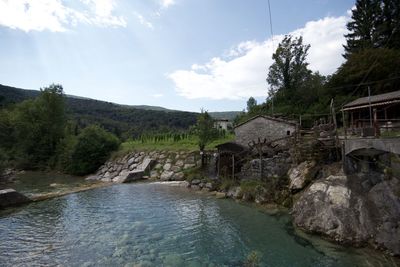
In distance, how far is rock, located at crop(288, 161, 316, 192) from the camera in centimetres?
1602

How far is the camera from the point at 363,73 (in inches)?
1304

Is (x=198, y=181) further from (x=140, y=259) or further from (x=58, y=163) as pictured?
(x=58, y=163)

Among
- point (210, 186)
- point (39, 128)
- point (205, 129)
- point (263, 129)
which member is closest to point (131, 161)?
point (205, 129)

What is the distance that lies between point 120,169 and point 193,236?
22871 millimetres

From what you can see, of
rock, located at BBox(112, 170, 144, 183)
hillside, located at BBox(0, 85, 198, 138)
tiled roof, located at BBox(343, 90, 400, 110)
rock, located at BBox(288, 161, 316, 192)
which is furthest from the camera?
hillside, located at BBox(0, 85, 198, 138)

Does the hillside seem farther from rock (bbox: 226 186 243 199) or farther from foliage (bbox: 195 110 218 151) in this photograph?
rock (bbox: 226 186 243 199)

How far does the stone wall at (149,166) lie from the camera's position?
28.3 m

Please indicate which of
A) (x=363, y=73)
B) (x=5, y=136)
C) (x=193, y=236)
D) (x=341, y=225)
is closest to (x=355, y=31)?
(x=363, y=73)

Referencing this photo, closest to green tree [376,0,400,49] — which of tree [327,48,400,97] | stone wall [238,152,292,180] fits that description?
tree [327,48,400,97]

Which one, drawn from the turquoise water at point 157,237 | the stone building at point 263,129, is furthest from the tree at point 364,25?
the turquoise water at point 157,237

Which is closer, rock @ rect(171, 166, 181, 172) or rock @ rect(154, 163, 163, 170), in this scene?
rock @ rect(171, 166, 181, 172)

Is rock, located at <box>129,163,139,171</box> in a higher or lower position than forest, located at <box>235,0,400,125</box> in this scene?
lower

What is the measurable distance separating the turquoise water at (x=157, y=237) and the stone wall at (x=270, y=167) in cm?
356

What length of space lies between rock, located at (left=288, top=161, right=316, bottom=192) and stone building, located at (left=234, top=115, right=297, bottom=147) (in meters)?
7.53
